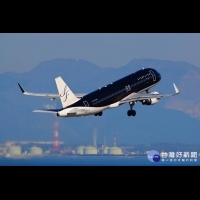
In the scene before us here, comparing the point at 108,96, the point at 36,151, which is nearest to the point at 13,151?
the point at 36,151

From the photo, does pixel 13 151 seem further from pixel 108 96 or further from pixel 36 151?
pixel 108 96

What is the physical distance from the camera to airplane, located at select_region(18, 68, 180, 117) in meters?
125

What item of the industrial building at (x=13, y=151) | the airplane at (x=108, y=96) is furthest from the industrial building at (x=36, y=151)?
the airplane at (x=108, y=96)

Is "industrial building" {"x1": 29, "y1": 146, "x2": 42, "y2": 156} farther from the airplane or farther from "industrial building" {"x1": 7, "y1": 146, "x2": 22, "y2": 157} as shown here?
the airplane

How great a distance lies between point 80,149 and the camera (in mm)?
125125

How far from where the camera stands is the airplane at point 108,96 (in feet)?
411

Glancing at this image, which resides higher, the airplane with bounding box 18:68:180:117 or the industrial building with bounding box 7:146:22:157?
the airplane with bounding box 18:68:180:117

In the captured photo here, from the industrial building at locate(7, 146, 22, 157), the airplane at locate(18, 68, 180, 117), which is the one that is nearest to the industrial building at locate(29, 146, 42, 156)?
the industrial building at locate(7, 146, 22, 157)

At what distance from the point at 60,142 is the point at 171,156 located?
8.04 ft

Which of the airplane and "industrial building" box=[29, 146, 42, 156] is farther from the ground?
the airplane

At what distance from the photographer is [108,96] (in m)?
126

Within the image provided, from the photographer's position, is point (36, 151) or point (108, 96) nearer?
point (36, 151)
